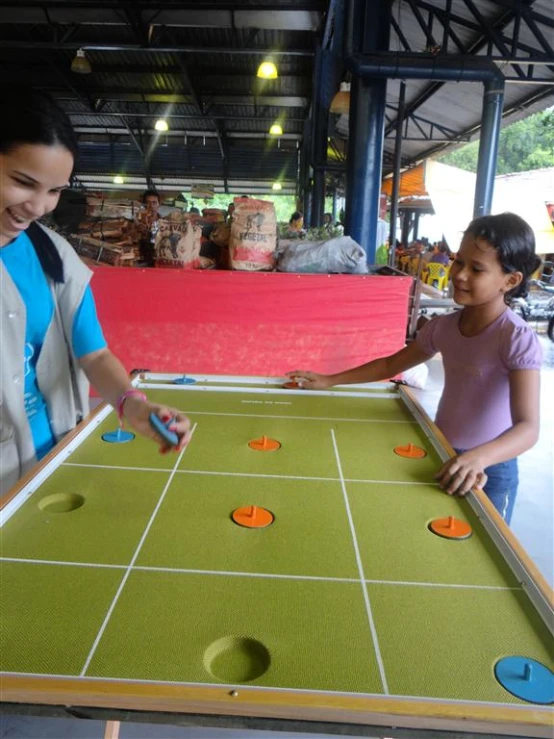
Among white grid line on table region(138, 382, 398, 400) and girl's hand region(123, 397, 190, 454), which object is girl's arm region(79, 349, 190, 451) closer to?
girl's hand region(123, 397, 190, 454)

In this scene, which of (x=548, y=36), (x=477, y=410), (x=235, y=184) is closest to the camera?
(x=477, y=410)

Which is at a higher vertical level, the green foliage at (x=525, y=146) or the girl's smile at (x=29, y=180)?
the green foliage at (x=525, y=146)

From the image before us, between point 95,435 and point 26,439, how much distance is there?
29 centimetres

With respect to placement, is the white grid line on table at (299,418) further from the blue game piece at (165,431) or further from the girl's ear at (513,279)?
the blue game piece at (165,431)

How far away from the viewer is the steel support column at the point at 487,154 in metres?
6.43

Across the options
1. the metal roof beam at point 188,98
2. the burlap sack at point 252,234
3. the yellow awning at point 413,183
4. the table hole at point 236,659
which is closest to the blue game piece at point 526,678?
the table hole at point 236,659

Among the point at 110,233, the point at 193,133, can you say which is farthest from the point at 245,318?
the point at 193,133

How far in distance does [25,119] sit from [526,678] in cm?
128

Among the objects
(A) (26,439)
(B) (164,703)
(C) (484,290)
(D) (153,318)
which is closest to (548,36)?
(D) (153,318)

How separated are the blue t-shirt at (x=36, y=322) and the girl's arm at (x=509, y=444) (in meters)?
0.96

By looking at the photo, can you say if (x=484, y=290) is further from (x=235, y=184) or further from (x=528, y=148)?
(x=528, y=148)

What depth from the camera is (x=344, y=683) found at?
0.81 m

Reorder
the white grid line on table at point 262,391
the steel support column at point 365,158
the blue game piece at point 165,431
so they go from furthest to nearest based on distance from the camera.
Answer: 1. the steel support column at point 365,158
2. the white grid line on table at point 262,391
3. the blue game piece at point 165,431

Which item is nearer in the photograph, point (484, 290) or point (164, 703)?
point (164, 703)
